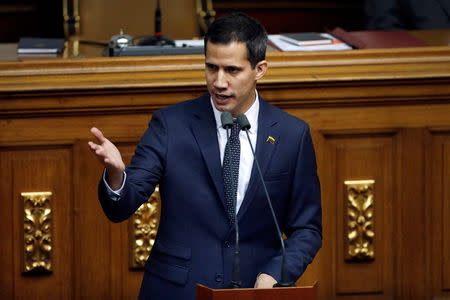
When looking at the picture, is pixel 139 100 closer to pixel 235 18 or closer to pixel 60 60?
pixel 60 60

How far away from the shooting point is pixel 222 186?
2.26 m

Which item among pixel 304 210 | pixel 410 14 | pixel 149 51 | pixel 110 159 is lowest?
pixel 304 210

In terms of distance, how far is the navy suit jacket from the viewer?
7.44 ft

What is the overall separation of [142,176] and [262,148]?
0.99 ft

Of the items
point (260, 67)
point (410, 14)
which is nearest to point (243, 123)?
point (260, 67)

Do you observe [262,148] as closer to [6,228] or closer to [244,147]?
[244,147]

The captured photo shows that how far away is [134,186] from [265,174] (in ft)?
1.07

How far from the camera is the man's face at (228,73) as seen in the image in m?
2.18

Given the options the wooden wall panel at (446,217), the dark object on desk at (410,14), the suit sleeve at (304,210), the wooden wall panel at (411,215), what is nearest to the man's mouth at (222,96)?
the suit sleeve at (304,210)

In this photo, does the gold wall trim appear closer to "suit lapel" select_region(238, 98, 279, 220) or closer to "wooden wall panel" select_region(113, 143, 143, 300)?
"wooden wall panel" select_region(113, 143, 143, 300)

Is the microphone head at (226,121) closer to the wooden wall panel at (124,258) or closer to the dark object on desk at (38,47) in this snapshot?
the wooden wall panel at (124,258)

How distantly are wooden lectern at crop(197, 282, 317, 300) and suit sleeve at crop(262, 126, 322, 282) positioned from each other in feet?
1.11

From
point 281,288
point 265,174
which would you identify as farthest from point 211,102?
point 281,288

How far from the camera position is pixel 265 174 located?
228 centimetres
